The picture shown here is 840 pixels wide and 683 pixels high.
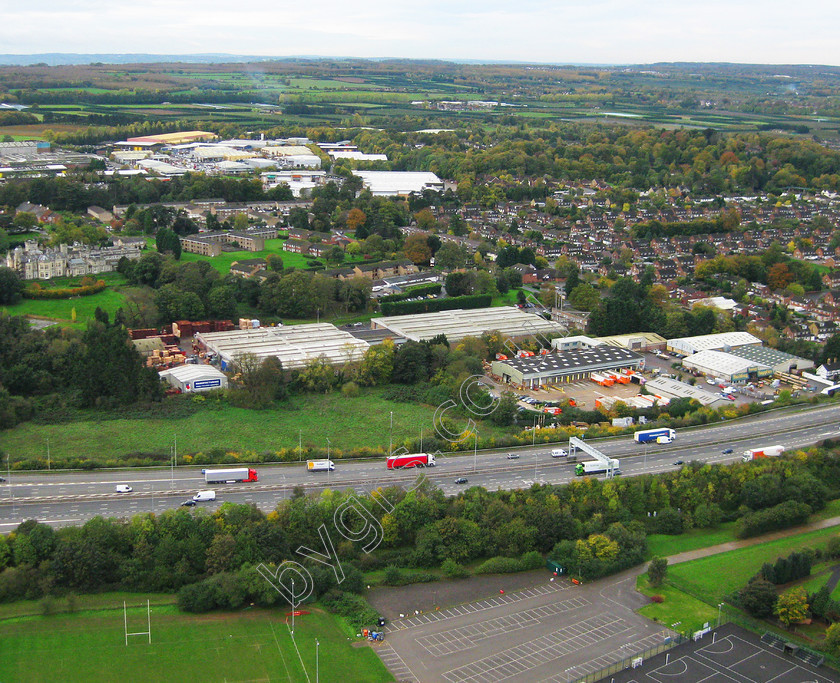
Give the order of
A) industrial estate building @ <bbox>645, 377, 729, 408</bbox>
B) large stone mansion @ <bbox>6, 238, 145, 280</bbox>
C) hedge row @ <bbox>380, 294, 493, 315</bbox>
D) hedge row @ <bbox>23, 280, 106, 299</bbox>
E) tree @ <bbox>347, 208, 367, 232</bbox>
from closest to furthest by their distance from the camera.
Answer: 1. industrial estate building @ <bbox>645, 377, 729, 408</bbox>
2. hedge row @ <bbox>23, 280, 106, 299</bbox>
3. hedge row @ <bbox>380, 294, 493, 315</bbox>
4. large stone mansion @ <bbox>6, 238, 145, 280</bbox>
5. tree @ <bbox>347, 208, 367, 232</bbox>

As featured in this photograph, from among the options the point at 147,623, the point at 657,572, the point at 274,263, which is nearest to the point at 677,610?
the point at 657,572

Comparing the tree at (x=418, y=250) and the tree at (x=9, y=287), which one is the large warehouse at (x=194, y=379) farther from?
the tree at (x=418, y=250)

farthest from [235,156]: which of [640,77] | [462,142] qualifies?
[640,77]

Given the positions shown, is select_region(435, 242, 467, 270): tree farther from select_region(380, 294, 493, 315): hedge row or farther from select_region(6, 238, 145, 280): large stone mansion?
select_region(6, 238, 145, 280): large stone mansion

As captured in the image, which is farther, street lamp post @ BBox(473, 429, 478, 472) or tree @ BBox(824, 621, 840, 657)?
street lamp post @ BBox(473, 429, 478, 472)

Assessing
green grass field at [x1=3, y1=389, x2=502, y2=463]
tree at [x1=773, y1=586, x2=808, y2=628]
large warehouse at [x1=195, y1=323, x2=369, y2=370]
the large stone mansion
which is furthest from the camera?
the large stone mansion

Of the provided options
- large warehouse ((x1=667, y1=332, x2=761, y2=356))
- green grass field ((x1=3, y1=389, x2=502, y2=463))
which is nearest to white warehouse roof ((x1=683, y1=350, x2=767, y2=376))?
large warehouse ((x1=667, y1=332, x2=761, y2=356))

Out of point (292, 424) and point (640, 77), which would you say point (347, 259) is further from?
point (640, 77)

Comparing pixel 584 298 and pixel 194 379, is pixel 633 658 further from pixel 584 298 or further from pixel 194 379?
pixel 584 298
